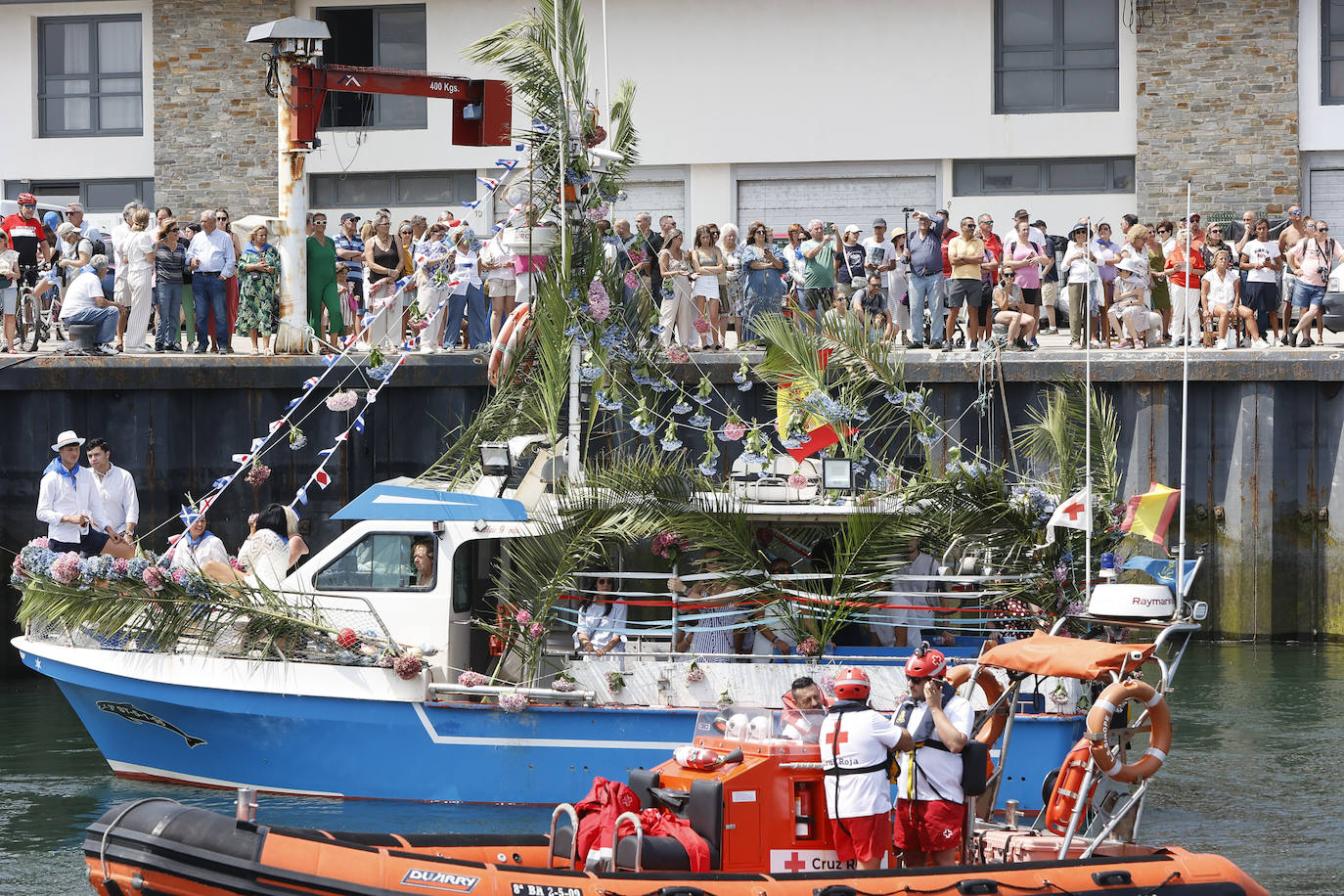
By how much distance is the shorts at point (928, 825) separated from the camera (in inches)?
378

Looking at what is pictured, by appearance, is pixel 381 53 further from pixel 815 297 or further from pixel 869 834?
pixel 869 834

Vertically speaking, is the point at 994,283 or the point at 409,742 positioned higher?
the point at 994,283

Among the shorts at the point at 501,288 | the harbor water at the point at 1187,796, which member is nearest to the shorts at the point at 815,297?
the shorts at the point at 501,288

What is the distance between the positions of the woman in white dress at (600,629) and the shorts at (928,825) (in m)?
3.51

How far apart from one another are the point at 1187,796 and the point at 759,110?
52.7ft

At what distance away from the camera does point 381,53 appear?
28547 mm

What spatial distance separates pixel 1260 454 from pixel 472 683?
9721 mm

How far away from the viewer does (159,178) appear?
28266mm

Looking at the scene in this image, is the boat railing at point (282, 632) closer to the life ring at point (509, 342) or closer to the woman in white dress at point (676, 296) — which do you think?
the life ring at point (509, 342)

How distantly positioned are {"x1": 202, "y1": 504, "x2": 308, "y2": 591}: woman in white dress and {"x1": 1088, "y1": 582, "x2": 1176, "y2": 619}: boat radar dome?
19.3 feet

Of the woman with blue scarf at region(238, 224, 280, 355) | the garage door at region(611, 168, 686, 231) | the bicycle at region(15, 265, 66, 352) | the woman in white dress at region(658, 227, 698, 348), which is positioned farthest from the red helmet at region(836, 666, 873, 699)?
the garage door at region(611, 168, 686, 231)

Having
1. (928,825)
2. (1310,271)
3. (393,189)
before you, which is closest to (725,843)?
(928,825)

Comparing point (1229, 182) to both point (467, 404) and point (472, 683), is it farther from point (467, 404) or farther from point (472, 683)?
point (472, 683)

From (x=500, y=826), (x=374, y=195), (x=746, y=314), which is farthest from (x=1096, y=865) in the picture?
(x=374, y=195)
